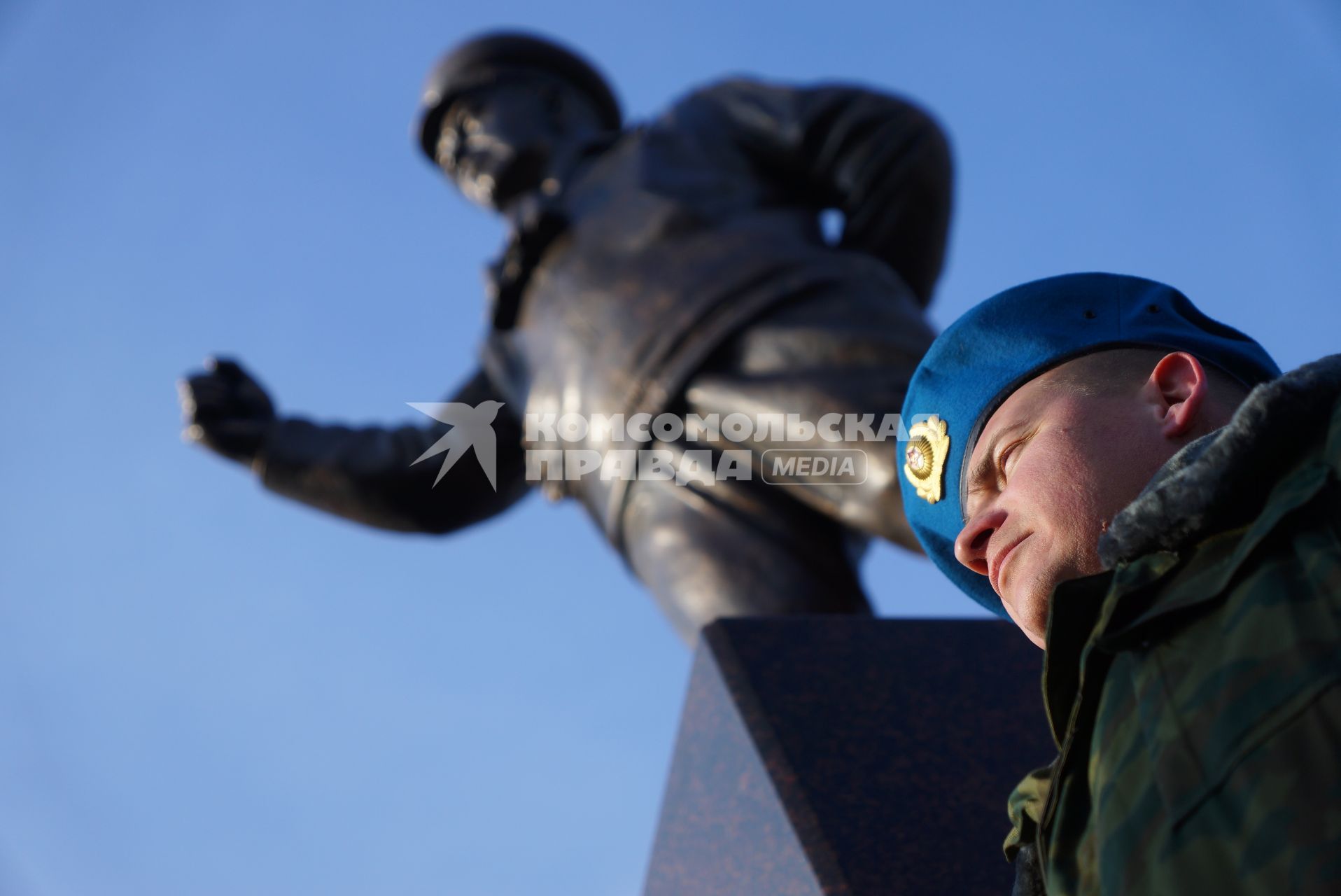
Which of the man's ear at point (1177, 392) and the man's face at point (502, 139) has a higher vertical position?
the man's face at point (502, 139)

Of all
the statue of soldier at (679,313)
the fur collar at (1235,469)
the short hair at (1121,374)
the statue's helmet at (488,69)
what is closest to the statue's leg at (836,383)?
the statue of soldier at (679,313)

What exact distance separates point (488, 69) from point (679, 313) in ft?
4.06

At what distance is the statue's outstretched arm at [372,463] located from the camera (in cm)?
352

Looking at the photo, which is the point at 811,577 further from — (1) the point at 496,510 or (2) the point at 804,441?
(1) the point at 496,510

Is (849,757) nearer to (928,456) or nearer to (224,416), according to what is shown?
(928,456)

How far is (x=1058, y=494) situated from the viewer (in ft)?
3.79

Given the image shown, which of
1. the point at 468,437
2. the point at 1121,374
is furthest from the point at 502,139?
the point at 1121,374

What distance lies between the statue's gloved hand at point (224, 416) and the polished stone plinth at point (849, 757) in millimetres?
1917

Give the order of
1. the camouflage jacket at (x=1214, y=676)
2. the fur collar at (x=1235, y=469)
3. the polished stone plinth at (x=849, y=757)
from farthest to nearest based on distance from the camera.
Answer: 1. the polished stone plinth at (x=849, y=757)
2. the fur collar at (x=1235, y=469)
3. the camouflage jacket at (x=1214, y=676)

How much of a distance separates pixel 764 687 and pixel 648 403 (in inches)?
40.6

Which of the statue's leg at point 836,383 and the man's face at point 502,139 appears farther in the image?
the man's face at point 502,139

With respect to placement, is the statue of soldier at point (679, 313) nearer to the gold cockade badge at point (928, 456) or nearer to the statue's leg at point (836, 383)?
the statue's leg at point (836, 383)

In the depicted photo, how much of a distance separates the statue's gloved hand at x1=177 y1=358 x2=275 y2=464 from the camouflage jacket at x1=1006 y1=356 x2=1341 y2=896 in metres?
2.80

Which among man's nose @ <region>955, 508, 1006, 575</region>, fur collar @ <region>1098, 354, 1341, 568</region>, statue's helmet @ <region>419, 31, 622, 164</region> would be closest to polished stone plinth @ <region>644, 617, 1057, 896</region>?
man's nose @ <region>955, 508, 1006, 575</region>
